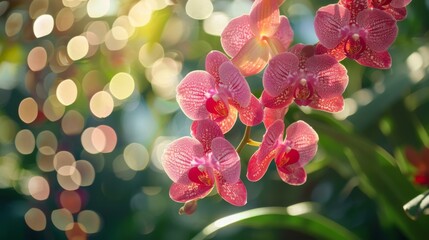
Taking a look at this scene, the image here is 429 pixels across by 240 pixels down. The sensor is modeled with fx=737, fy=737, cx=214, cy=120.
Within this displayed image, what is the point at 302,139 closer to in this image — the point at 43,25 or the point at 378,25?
the point at 378,25

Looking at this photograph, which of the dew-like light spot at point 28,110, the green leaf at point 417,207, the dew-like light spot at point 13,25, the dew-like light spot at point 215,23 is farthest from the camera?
the dew-like light spot at point 28,110

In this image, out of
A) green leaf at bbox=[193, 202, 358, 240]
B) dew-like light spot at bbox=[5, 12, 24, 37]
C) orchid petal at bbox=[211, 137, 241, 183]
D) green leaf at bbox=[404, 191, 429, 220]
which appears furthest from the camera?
dew-like light spot at bbox=[5, 12, 24, 37]

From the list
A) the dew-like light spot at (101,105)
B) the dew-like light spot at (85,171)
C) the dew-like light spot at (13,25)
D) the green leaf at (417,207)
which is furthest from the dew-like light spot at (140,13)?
the green leaf at (417,207)

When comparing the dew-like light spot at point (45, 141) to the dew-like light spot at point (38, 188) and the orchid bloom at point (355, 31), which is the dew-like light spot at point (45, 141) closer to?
the dew-like light spot at point (38, 188)

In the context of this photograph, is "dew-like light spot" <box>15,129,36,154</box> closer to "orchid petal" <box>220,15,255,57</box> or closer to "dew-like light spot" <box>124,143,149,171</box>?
"dew-like light spot" <box>124,143,149,171</box>

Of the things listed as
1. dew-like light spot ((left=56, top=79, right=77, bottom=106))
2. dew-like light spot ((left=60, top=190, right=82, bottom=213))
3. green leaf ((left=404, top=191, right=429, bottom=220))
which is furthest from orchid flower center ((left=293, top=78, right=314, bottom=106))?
dew-like light spot ((left=60, top=190, right=82, bottom=213))

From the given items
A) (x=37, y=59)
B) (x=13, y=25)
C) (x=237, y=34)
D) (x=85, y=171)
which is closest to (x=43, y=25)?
(x=13, y=25)

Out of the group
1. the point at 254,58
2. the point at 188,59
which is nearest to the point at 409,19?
the point at 188,59
